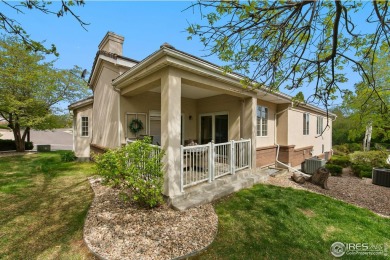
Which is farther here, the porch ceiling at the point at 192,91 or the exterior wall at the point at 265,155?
the exterior wall at the point at 265,155

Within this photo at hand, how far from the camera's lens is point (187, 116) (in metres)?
9.39

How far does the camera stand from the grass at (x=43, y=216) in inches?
125

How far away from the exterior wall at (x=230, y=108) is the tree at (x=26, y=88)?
12966 millimetres

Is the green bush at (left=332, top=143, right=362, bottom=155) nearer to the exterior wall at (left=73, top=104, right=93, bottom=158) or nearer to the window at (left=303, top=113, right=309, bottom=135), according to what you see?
the window at (left=303, top=113, right=309, bottom=135)

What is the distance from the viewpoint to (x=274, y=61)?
3309mm

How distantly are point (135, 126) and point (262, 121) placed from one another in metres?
6.46

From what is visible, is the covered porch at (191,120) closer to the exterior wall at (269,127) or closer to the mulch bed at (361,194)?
the exterior wall at (269,127)

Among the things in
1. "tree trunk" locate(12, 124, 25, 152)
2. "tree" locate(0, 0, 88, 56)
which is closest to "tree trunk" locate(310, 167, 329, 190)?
"tree" locate(0, 0, 88, 56)

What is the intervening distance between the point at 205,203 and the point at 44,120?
1749 cm

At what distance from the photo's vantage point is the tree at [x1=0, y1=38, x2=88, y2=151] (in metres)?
13.8

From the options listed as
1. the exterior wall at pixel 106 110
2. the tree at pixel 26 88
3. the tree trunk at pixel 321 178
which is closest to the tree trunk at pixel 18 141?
the tree at pixel 26 88

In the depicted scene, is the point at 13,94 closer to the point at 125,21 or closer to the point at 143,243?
the point at 125,21

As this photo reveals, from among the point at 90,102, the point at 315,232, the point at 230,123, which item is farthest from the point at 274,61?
the point at 90,102

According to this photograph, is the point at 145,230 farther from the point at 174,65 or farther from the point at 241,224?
the point at 174,65
